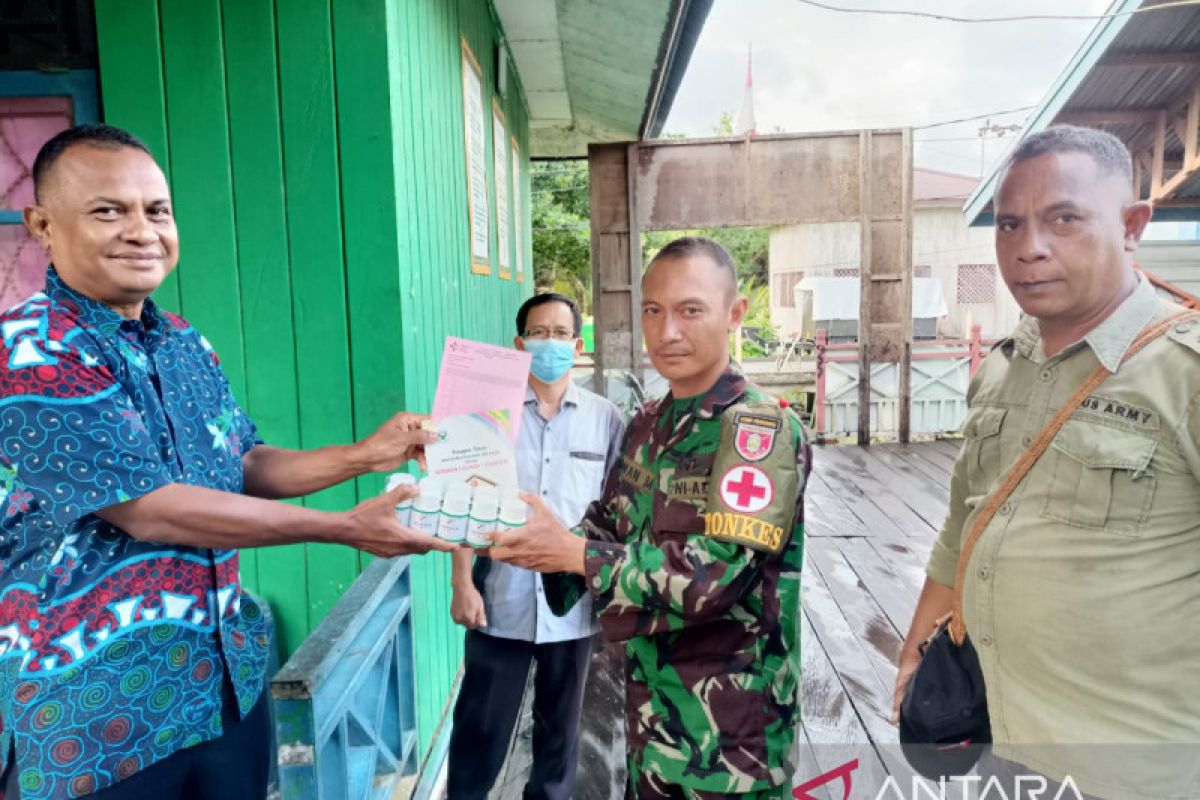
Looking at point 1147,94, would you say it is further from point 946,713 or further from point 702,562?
point 702,562

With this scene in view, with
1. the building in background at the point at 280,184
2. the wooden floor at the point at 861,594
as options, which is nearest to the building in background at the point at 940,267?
the wooden floor at the point at 861,594

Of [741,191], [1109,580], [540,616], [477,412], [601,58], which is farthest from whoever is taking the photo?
[741,191]

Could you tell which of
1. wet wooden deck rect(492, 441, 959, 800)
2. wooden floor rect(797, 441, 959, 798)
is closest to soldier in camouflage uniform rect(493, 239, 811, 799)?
wooden floor rect(797, 441, 959, 798)

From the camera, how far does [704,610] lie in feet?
4.17

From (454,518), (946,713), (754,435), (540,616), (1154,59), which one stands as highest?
(1154,59)

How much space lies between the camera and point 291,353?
2328 millimetres

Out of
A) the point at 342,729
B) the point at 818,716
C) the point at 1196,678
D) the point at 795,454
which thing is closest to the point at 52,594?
the point at 342,729

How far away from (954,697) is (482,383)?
113cm

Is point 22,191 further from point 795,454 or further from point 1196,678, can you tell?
point 1196,678

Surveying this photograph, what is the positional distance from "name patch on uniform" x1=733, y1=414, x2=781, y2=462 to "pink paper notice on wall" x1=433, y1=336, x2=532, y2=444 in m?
0.50

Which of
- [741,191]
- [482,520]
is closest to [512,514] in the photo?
[482,520]

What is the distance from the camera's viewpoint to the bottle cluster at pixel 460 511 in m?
1.45

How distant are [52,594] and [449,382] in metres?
0.78

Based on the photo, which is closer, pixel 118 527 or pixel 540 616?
pixel 118 527
